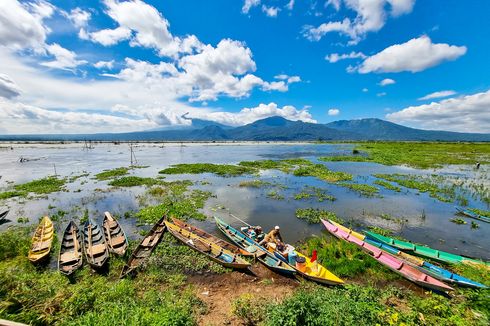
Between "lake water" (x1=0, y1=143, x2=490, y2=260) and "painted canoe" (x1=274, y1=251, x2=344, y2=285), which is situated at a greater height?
"painted canoe" (x1=274, y1=251, x2=344, y2=285)

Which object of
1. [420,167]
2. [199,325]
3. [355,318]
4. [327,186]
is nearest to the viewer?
[355,318]

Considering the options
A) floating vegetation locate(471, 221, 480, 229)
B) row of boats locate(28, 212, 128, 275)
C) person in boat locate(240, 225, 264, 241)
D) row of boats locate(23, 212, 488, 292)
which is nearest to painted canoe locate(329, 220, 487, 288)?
row of boats locate(23, 212, 488, 292)

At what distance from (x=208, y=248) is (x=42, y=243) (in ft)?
37.3

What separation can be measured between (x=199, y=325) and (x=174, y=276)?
4.21m

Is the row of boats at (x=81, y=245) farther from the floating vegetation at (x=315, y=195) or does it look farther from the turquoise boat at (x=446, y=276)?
the floating vegetation at (x=315, y=195)

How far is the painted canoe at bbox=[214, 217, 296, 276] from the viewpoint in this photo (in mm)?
12734

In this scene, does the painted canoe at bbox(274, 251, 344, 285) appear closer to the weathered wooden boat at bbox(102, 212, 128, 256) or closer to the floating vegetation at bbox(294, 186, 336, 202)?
the weathered wooden boat at bbox(102, 212, 128, 256)

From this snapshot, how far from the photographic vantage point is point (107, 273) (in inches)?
499

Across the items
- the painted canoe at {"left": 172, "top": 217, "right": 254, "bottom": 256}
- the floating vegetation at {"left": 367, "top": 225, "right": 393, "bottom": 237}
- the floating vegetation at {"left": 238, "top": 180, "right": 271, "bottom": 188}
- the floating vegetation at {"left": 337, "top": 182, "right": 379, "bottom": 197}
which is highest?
the floating vegetation at {"left": 337, "top": 182, "right": 379, "bottom": 197}

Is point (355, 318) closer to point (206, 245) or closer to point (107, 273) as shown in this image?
point (206, 245)

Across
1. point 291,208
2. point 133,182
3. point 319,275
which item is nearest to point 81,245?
point 319,275

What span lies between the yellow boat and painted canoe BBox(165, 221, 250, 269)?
10.6 ft

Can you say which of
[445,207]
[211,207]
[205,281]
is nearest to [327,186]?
[445,207]

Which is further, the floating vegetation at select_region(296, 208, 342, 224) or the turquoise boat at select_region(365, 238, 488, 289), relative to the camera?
the floating vegetation at select_region(296, 208, 342, 224)
